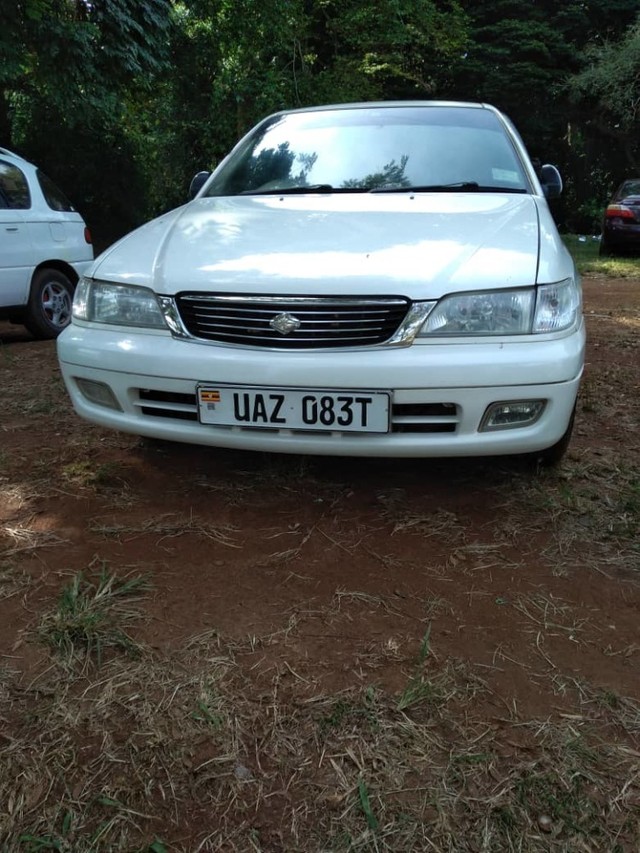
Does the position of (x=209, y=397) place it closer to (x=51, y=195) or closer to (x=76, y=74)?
(x=51, y=195)

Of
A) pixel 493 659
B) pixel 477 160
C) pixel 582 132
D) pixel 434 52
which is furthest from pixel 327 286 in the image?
pixel 582 132

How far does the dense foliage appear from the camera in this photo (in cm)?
867

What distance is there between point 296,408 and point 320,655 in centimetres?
78

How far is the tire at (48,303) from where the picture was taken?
562 cm

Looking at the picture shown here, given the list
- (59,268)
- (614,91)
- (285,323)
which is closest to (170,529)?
(285,323)

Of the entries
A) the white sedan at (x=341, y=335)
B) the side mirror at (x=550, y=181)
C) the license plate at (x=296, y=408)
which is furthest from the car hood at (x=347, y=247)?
the side mirror at (x=550, y=181)

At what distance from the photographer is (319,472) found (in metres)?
2.81

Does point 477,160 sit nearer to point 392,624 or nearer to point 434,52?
point 392,624

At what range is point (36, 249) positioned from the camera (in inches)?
218

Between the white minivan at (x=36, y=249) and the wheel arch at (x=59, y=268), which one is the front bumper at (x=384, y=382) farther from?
the wheel arch at (x=59, y=268)

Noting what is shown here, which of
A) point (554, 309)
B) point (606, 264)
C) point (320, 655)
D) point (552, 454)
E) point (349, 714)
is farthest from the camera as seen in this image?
point (606, 264)

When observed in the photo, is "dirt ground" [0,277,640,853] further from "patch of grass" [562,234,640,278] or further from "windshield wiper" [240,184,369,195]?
"patch of grass" [562,234,640,278]

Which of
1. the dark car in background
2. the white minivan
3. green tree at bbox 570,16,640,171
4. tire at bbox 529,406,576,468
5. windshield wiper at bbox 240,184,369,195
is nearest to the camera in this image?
tire at bbox 529,406,576,468

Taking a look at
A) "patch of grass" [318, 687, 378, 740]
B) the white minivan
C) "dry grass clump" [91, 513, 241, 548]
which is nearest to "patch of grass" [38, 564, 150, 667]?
"dry grass clump" [91, 513, 241, 548]
